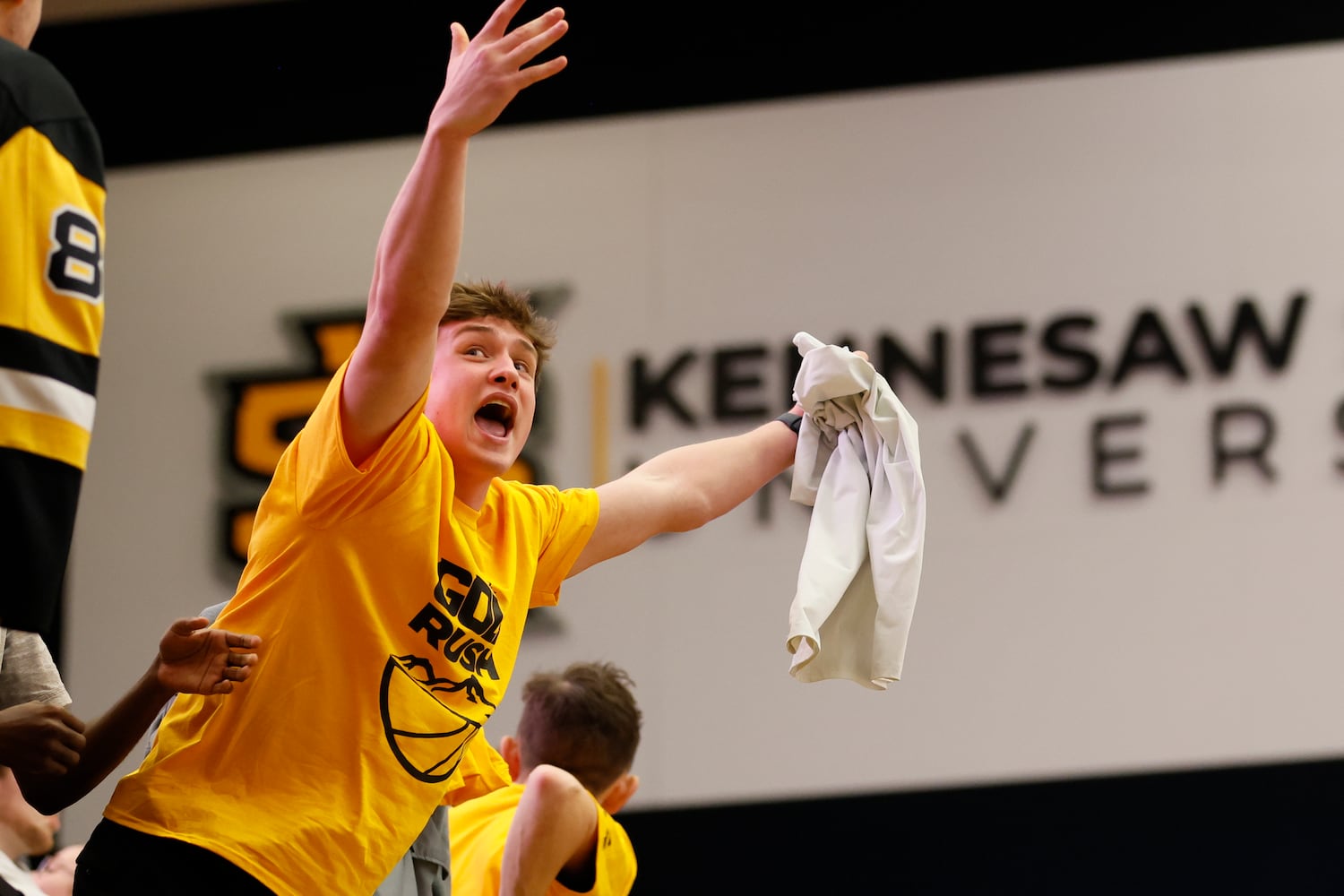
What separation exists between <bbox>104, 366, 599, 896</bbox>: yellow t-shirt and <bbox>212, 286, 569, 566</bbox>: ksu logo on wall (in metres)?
3.87

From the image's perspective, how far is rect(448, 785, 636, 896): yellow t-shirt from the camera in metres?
3.14

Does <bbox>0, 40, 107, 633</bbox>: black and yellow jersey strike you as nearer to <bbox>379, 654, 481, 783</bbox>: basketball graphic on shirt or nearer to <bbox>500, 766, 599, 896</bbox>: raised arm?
<bbox>379, 654, 481, 783</bbox>: basketball graphic on shirt

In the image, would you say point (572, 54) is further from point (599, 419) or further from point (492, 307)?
point (492, 307)

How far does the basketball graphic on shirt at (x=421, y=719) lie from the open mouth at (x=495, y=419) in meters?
0.37

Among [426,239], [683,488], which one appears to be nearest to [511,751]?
[683,488]

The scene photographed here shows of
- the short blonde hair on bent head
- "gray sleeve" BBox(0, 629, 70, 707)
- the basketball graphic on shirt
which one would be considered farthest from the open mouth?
"gray sleeve" BBox(0, 629, 70, 707)

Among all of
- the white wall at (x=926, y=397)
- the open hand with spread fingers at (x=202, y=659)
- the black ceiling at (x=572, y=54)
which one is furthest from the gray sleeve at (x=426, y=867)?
the black ceiling at (x=572, y=54)

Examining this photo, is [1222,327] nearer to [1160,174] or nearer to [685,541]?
[1160,174]

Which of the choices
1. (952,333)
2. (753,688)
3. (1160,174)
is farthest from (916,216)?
(753,688)

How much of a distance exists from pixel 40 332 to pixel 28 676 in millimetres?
806

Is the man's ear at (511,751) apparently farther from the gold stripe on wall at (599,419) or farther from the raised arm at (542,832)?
the gold stripe on wall at (599,419)

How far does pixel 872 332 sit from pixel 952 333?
0.27 metres

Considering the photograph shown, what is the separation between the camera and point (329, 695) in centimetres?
222

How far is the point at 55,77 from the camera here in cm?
171
